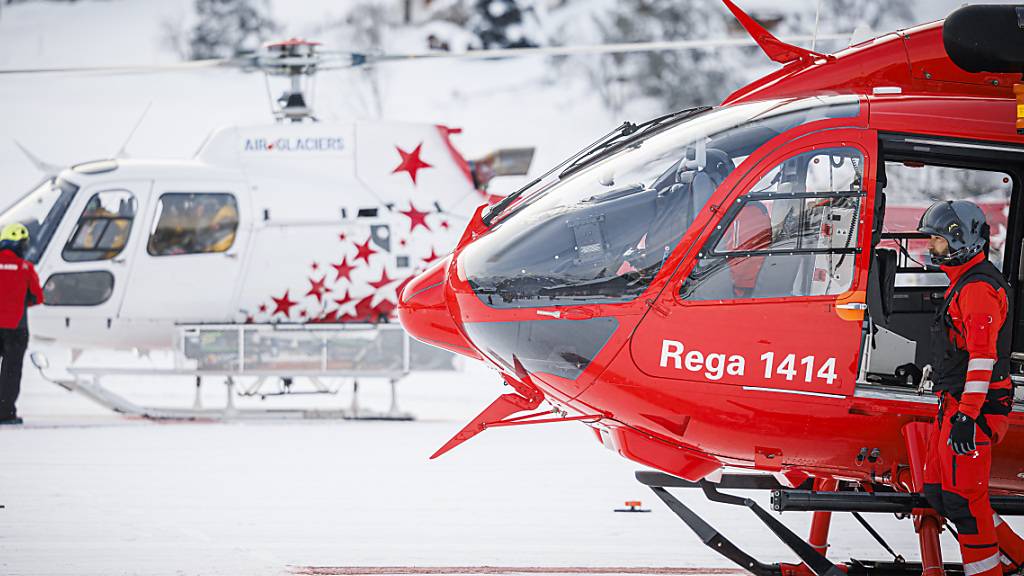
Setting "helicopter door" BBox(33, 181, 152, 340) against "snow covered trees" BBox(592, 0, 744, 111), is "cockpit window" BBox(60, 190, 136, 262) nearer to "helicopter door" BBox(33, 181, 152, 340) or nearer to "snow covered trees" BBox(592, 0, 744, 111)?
"helicopter door" BBox(33, 181, 152, 340)

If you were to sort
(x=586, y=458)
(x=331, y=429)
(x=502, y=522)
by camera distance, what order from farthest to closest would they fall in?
1. (x=331, y=429)
2. (x=586, y=458)
3. (x=502, y=522)

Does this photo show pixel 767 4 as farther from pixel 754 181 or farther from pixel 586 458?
pixel 754 181

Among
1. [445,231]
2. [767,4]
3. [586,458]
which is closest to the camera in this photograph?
[586,458]

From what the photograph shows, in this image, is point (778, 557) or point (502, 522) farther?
point (502, 522)

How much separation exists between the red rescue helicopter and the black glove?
1.10 feet

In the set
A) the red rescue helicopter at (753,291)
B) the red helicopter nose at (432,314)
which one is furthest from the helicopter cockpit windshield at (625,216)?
the red helicopter nose at (432,314)

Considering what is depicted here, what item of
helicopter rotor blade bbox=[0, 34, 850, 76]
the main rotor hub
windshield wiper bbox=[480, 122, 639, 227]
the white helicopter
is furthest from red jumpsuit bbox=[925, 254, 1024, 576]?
the main rotor hub

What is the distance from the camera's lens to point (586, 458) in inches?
376

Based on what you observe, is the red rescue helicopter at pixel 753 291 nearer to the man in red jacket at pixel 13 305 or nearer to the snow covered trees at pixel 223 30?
the man in red jacket at pixel 13 305

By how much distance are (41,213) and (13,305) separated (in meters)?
1.08

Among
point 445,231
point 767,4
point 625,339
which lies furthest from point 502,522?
point 767,4

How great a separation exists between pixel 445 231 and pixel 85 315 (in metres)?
3.57

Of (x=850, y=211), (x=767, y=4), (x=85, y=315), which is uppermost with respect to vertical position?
(x=767, y=4)

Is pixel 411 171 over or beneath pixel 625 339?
over
